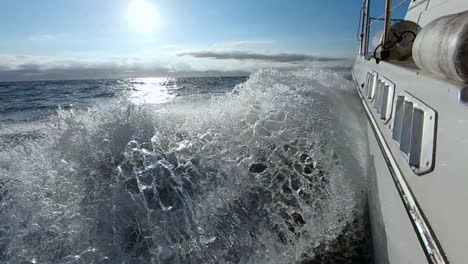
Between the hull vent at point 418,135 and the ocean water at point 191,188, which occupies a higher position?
the hull vent at point 418,135

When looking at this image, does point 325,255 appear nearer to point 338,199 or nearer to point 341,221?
point 341,221

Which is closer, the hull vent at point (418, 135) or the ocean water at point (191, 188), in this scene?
the hull vent at point (418, 135)

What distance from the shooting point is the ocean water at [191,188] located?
230 centimetres

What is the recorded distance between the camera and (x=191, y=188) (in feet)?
9.36

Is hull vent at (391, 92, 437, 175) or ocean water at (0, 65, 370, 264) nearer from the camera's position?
hull vent at (391, 92, 437, 175)

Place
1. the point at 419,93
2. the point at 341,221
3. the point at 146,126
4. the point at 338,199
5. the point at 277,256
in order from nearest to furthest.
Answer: the point at 419,93 < the point at 277,256 < the point at 341,221 < the point at 338,199 < the point at 146,126

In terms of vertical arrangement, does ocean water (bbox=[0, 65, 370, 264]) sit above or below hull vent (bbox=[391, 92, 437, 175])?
below

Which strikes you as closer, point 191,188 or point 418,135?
point 418,135

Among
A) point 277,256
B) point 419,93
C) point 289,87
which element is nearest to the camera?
point 419,93

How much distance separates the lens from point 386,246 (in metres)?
1.74

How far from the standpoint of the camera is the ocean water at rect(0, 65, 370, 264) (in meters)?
2.30

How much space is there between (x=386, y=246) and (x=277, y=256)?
76 cm

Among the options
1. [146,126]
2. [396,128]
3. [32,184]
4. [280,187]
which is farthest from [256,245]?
[146,126]

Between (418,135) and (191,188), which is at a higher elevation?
(418,135)
